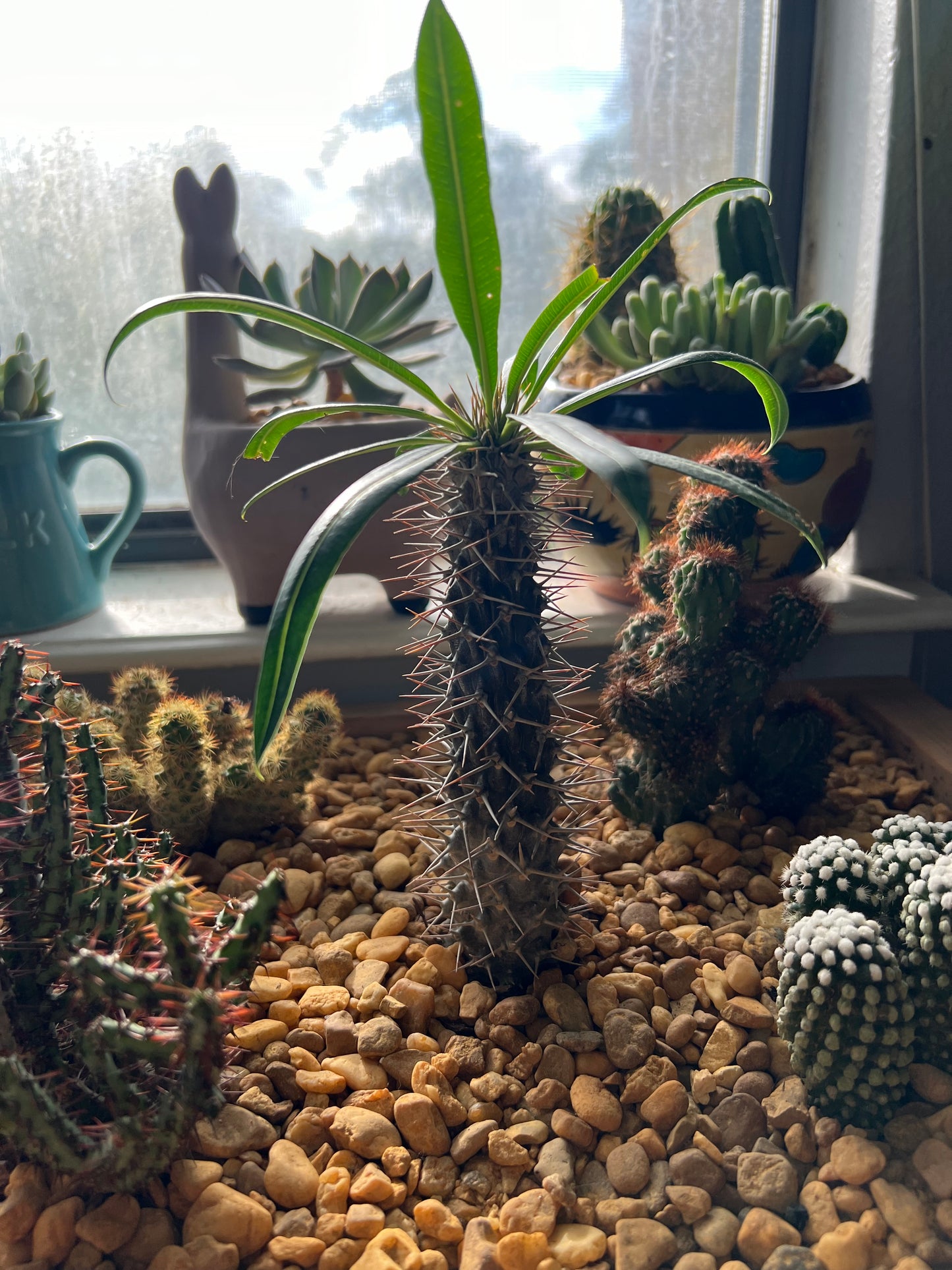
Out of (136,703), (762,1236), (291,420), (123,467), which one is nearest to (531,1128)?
(762,1236)

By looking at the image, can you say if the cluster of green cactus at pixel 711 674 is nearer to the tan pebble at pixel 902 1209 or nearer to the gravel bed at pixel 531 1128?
the gravel bed at pixel 531 1128

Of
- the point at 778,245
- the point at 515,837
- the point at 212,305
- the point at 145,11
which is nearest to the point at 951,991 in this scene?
the point at 515,837

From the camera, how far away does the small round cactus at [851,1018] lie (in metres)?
0.72

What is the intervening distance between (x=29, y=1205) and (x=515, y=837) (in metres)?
0.43

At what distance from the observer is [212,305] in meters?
A: 0.72

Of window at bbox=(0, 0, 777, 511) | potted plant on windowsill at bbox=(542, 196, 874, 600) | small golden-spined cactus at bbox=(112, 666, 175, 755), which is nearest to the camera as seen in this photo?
small golden-spined cactus at bbox=(112, 666, 175, 755)

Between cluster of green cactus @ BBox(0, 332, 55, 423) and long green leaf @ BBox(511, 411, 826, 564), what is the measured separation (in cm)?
97

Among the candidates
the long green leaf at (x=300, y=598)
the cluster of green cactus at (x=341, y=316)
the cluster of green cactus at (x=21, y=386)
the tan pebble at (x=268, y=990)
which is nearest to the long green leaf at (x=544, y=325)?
the long green leaf at (x=300, y=598)

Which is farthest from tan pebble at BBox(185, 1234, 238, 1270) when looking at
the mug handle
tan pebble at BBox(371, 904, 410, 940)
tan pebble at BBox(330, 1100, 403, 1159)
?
the mug handle

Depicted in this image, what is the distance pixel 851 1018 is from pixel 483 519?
456 millimetres

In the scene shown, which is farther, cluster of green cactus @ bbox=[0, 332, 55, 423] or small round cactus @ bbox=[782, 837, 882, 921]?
cluster of green cactus @ bbox=[0, 332, 55, 423]

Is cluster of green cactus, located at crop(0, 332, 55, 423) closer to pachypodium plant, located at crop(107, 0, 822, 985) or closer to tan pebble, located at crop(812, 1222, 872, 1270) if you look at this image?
pachypodium plant, located at crop(107, 0, 822, 985)

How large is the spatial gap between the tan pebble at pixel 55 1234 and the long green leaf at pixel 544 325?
0.64 metres

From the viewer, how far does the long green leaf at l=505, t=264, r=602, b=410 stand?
0.72m
